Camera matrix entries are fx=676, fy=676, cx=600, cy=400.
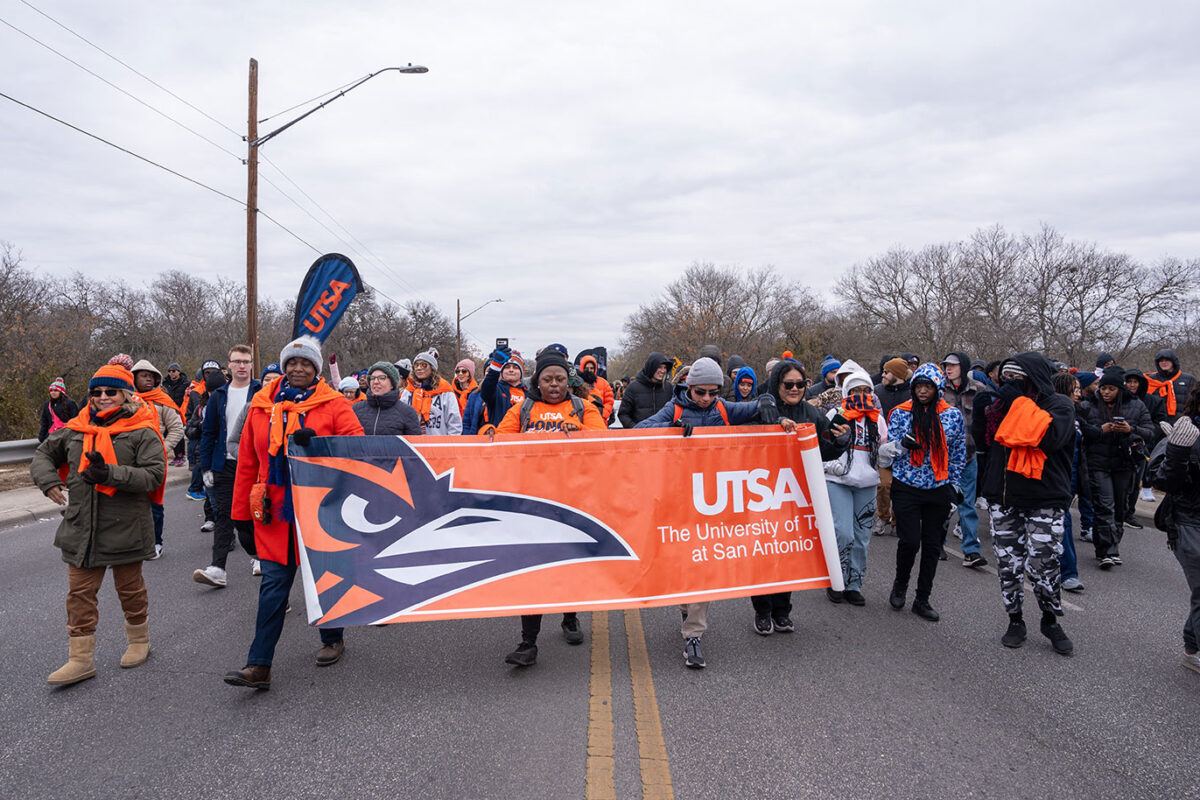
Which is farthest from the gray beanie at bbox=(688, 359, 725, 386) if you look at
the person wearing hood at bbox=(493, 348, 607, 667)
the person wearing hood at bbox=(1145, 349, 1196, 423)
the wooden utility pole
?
the wooden utility pole

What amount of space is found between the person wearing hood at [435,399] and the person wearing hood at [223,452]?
5.96 feet

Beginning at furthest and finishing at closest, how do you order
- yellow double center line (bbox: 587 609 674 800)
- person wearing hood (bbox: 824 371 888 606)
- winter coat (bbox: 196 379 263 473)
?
winter coat (bbox: 196 379 263 473), person wearing hood (bbox: 824 371 888 606), yellow double center line (bbox: 587 609 674 800)

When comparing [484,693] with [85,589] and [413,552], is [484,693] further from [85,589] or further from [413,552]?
[85,589]

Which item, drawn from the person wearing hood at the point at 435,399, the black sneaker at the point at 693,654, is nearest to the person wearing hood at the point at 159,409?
the person wearing hood at the point at 435,399

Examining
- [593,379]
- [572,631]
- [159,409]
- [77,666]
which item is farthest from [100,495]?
[593,379]

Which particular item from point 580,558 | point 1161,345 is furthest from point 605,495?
point 1161,345

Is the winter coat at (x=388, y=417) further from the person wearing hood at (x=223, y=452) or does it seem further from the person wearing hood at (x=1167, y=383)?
the person wearing hood at (x=1167, y=383)

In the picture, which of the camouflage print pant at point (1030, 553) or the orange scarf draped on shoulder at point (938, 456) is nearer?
the camouflage print pant at point (1030, 553)

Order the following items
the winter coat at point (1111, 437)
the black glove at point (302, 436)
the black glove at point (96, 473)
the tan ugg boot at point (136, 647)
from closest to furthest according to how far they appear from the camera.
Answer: the black glove at point (96, 473), the black glove at point (302, 436), the tan ugg boot at point (136, 647), the winter coat at point (1111, 437)

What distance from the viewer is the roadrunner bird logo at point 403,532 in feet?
13.4

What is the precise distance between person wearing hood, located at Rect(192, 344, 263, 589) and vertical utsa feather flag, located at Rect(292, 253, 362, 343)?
1123 mm

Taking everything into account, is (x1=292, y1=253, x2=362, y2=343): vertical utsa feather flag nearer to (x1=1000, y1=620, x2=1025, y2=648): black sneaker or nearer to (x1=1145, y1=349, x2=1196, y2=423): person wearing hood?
(x1=1000, y1=620, x2=1025, y2=648): black sneaker

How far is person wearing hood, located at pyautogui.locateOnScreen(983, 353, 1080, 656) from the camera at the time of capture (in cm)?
451

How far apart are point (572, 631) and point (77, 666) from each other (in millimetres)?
3000
